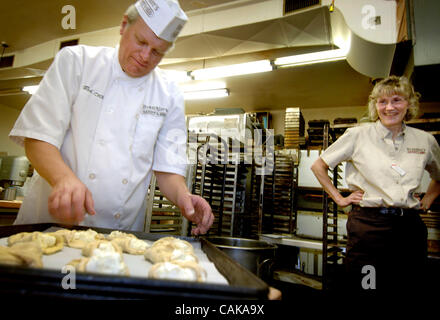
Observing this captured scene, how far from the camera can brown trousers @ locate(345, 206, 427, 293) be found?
1.73 meters

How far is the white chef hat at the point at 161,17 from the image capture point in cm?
118

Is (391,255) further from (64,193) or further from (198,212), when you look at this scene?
(64,193)

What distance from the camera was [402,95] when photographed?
190 cm

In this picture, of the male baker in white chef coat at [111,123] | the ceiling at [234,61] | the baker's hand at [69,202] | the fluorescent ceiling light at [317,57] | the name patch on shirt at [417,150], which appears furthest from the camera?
the ceiling at [234,61]

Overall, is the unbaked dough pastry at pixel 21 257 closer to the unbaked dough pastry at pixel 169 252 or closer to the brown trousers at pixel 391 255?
the unbaked dough pastry at pixel 169 252

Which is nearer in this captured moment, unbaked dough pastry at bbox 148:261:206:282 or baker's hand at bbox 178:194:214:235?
unbaked dough pastry at bbox 148:261:206:282

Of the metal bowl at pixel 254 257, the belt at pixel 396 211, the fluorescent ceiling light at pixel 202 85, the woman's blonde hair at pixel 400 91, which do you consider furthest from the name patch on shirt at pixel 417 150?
the fluorescent ceiling light at pixel 202 85

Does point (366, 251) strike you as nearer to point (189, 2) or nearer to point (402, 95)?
point (402, 95)

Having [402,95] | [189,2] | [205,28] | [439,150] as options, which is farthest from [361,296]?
[189,2]

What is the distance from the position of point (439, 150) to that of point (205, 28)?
3452 mm

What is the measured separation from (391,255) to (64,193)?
1.93 meters

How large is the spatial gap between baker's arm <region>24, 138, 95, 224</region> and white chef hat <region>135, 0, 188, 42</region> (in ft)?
2.25

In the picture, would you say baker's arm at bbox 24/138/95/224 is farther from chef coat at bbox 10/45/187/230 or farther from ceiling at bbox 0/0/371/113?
ceiling at bbox 0/0/371/113

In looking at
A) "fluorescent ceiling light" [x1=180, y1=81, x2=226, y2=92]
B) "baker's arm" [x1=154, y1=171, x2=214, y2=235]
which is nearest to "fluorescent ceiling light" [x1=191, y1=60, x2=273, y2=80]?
"fluorescent ceiling light" [x1=180, y1=81, x2=226, y2=92]
